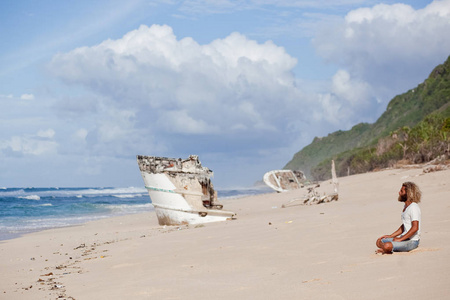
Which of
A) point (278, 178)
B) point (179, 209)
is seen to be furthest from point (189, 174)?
point (278, 178)

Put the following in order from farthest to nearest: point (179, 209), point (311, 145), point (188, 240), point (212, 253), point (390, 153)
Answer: point (311, 145) → point (390, 153) → point (179, 209) → point (188, 240) → point (212, 253)

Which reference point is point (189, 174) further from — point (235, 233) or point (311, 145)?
point (311, 145)

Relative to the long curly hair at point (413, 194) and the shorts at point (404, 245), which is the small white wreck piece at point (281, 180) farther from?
the shorts at point (404, 245)

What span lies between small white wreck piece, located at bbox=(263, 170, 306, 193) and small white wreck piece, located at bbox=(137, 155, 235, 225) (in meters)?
16.4

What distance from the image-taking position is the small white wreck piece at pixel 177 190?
15.8 m

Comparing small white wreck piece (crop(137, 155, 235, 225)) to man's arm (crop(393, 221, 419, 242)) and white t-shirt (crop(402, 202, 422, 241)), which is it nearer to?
white t-shirt (crop(402, 202, 422, 241))

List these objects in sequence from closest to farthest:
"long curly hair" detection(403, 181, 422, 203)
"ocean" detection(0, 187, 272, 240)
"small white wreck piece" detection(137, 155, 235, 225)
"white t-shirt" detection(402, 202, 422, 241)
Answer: "white t-shirt" detection(402, 202, 422, 241)
"long curly hair" detection(403, 181, 422, 203)
"small white wreck piece" detection(137, 155, 235, 225)
"ocean" detection(0, 187, 272, 240)

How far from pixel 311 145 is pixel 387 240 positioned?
13142cm

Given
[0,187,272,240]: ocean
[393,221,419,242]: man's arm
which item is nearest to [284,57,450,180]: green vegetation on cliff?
[0,187,272,240]: ocean

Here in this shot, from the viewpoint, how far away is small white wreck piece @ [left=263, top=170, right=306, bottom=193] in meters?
32.8

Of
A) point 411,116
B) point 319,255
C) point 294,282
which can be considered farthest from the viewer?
point 411,116

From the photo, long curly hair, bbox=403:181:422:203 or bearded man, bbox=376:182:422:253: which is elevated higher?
long curly hair, bbox=403:181:422:203

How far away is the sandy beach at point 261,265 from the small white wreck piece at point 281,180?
70.6 feet

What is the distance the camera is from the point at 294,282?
5.41 meters
